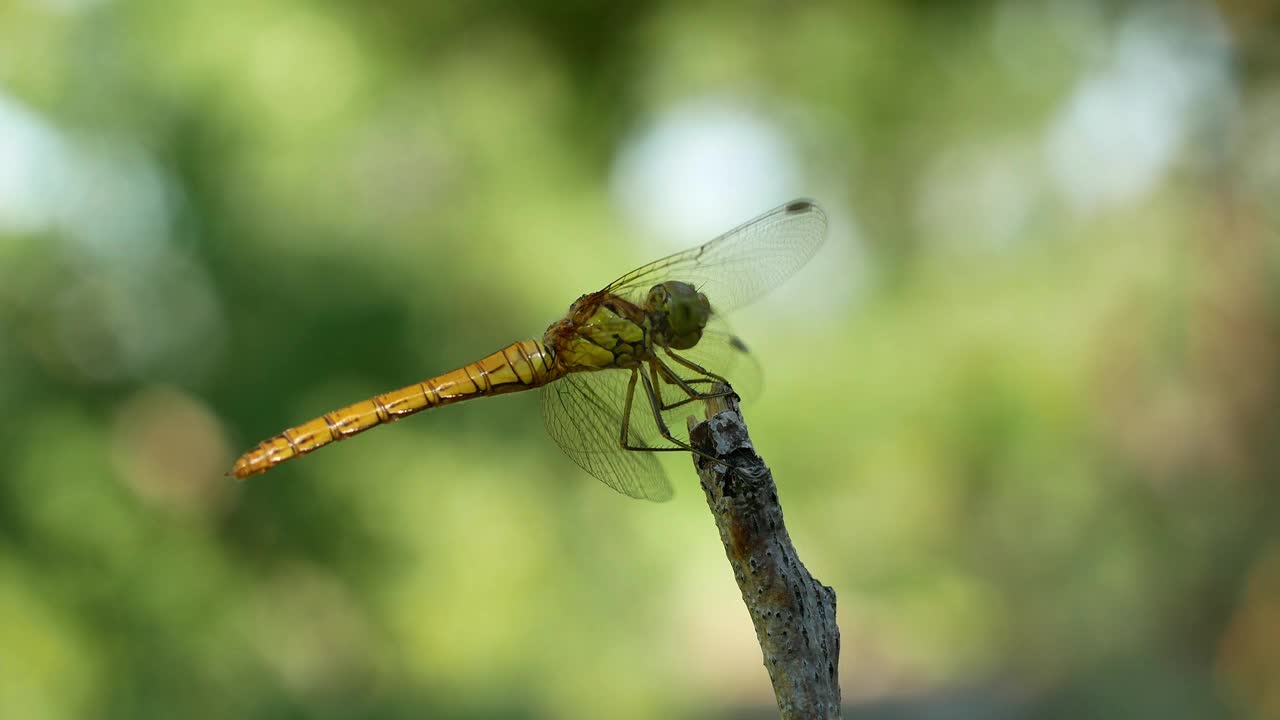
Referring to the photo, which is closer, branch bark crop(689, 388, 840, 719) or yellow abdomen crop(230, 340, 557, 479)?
branch bark crop(689, 388, 840, 719)

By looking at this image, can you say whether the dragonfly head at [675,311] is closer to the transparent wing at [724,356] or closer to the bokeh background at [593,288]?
the transparent wing at [724,356]

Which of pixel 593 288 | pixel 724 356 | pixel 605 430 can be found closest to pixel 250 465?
pixel 605 430

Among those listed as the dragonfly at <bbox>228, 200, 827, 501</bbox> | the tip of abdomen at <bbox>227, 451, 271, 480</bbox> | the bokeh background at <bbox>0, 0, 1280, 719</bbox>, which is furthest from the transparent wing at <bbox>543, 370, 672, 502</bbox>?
the bokeh background at <bbox>0, 0, 1280, 719</bbox>

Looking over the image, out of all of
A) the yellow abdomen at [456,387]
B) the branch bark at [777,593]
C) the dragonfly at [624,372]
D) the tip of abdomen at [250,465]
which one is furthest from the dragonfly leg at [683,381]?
the tip of abdomen at [250,465]

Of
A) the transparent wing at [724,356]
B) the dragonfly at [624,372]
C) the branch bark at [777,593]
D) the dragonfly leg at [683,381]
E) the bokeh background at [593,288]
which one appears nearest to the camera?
the branch bark at [777,593]

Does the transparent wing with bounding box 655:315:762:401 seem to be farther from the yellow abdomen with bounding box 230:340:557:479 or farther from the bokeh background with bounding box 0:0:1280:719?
the bokeh background with bounding box 0:0:1280:719

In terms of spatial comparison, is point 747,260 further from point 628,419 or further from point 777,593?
point 777,593
